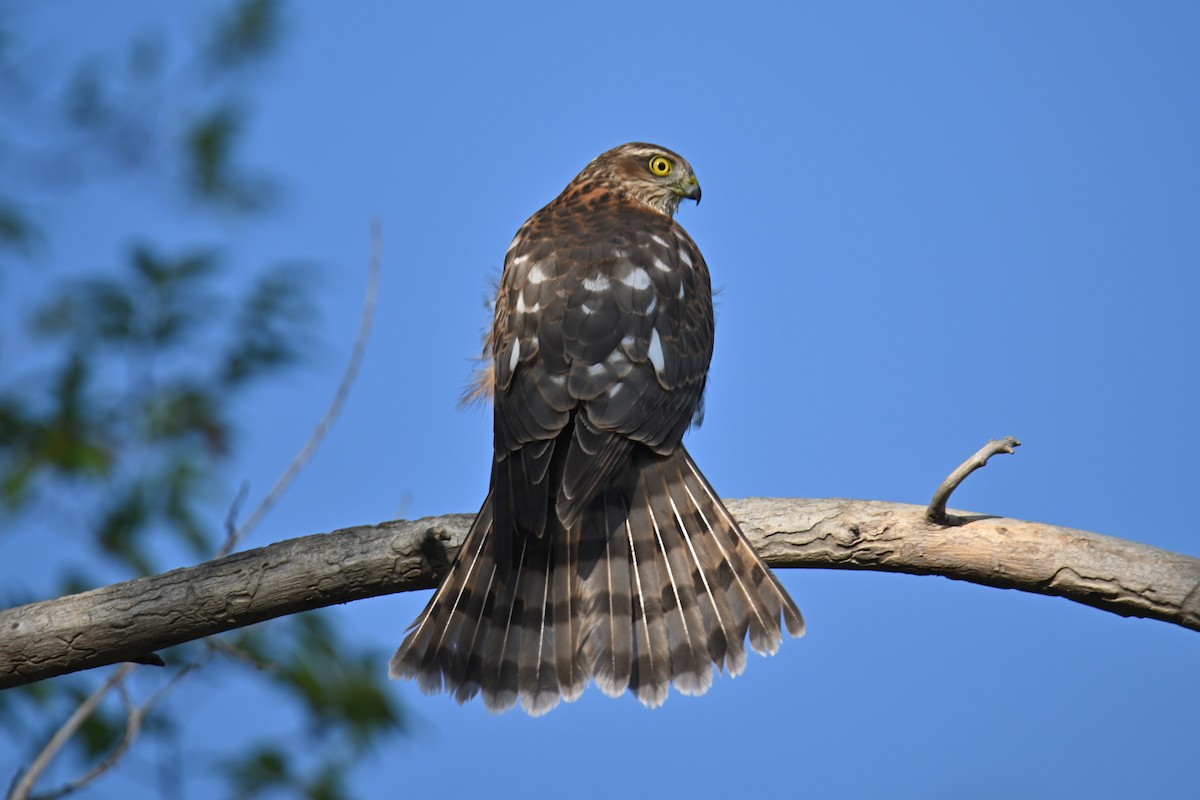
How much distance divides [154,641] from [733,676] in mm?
1838

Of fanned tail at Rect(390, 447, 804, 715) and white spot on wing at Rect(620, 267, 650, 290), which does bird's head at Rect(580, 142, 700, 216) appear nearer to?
white spot on wing at Rect(620, 267, 650, 290)

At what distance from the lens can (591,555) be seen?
4277 millimetres

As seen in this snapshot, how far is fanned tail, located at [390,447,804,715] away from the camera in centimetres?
415

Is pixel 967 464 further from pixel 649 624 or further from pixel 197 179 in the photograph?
pixel 197 179

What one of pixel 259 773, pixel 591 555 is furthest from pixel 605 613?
pixel 259 773

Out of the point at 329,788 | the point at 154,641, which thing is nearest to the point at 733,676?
the point at 154,641

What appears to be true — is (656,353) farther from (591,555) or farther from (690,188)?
(690,188)

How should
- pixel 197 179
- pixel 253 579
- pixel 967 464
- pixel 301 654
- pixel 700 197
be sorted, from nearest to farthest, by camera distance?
pixel 967 464
pixel 253 579
pixel 301 654
pixel 700 197
pixel 197 179

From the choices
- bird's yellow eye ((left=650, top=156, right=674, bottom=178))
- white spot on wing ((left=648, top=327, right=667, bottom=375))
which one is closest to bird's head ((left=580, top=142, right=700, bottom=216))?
bird's yellow eye ((left=650, top=156, right=674, bottom=178))

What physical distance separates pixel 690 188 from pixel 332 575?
3.00 m

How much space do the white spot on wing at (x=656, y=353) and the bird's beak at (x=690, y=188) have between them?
6.06ft

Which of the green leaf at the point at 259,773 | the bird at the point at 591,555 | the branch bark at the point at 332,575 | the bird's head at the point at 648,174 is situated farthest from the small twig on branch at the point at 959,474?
the green leaf at the point at 259,773

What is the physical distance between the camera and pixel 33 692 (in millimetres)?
5418

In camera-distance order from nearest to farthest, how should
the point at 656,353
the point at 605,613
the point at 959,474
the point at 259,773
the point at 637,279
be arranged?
1. the point at 959,474
2. the point at 605,613
3. the point at 656,353
4. the point at 637,279
5. the point at 259,773
